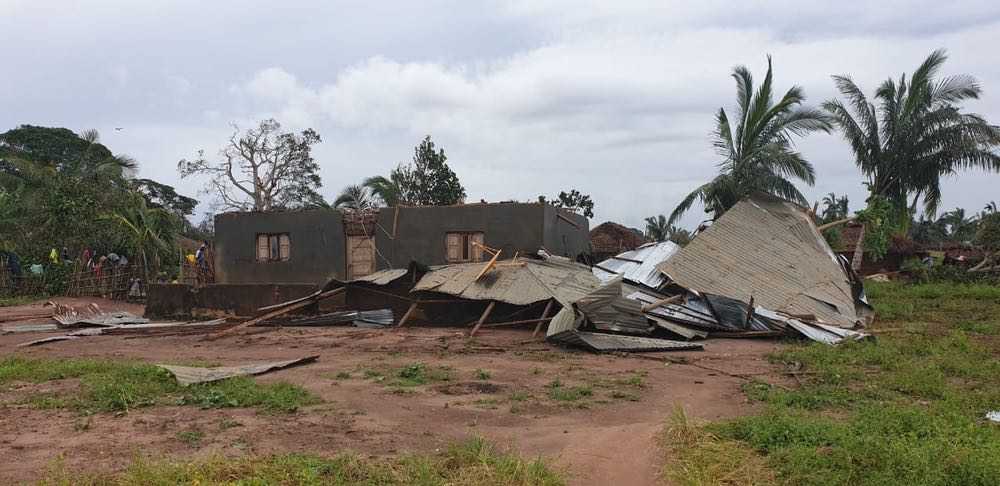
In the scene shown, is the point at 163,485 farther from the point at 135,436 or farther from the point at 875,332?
the point at 875,332

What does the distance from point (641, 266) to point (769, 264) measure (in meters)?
2.80

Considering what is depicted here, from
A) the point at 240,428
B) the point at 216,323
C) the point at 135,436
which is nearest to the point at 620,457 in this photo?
the point at 240,428

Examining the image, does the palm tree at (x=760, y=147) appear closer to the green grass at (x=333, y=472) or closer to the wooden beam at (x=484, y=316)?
the wooden beam at (x=484, y=316)

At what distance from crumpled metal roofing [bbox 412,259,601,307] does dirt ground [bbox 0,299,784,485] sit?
8.89 feet

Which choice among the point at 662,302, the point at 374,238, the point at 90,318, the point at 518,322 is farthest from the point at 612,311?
the point at 90,318

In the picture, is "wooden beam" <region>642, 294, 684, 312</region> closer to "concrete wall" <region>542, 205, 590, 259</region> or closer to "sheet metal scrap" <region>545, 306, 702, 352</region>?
"sheet metal scrap" <region>545, 306, 702, 352</region>

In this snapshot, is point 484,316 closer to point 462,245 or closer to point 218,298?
point 462,245

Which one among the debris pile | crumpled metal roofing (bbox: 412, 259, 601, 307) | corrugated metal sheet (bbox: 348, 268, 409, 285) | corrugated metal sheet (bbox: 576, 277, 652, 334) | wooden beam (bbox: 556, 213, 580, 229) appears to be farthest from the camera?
wooden beam (bbox: 556, 213, 580, 229)

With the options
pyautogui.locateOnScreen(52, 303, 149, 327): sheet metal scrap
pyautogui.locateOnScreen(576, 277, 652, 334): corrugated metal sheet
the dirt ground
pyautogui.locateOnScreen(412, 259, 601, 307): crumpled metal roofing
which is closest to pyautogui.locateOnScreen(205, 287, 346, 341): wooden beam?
pyautogui.locateOnScreen(412, 259, 601, 307): crumpled metal roofing

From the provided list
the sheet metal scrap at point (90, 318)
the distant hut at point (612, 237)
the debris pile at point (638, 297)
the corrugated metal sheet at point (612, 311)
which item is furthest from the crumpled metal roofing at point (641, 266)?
the distant hut at point (612, 237)

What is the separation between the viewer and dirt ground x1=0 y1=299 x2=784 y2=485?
5.31 m

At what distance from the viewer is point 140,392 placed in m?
7.36

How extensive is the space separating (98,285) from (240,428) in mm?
19486

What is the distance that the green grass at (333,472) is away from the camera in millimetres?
4516
